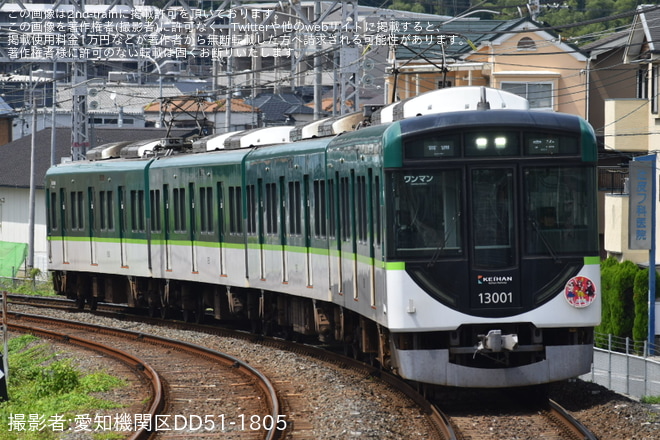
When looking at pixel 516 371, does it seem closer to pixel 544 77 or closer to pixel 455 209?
pixel 455 209

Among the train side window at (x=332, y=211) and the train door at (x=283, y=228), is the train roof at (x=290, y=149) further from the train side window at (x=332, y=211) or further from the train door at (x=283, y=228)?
the train side window at (x=332, y=211)

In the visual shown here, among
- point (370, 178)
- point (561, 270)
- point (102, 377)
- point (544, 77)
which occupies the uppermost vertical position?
point (544, 77)

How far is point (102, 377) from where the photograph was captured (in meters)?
15.1

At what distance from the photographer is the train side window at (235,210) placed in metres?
19.1

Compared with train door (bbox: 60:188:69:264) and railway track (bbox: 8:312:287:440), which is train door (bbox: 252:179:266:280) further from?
train door (bbox: 60:188:69:264)

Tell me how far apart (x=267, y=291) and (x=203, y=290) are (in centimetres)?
321

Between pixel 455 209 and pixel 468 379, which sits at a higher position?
pixel 455 209

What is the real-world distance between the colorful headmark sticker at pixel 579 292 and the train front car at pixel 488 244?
0.01 metres

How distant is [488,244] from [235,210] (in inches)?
321

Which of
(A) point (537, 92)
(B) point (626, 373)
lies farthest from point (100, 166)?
(A) point (537, 92)

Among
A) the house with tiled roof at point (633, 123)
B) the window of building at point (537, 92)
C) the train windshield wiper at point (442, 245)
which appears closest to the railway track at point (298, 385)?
the train windshield wiper at point (442, 245)

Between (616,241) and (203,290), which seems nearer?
(203,290)

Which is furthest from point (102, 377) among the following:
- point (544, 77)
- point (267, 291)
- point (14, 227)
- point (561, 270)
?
point (14, 227)

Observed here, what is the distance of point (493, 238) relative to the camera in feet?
38.3
